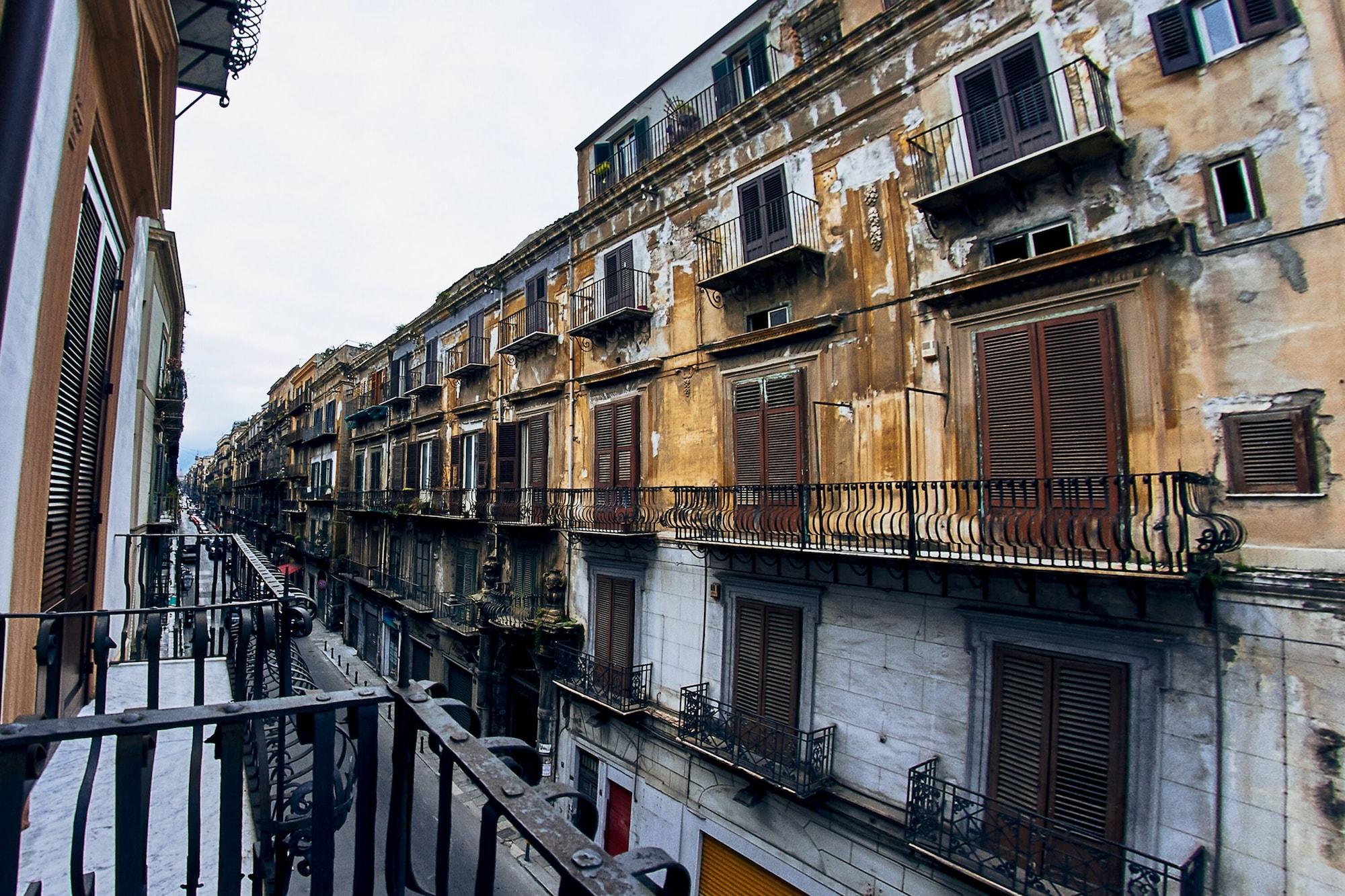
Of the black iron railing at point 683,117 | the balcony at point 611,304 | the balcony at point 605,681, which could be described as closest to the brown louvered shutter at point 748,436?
the balcony at point 611,304

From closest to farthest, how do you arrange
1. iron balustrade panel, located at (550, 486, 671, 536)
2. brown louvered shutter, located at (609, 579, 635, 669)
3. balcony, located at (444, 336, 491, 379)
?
iron balustrade panel, located at (550, 486, 671, 536), brown louvered shutter, located at (609, 579, 635, 669), balcony, located at (444, 336, 491, 379)

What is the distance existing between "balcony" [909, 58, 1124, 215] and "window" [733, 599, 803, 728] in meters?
6.56

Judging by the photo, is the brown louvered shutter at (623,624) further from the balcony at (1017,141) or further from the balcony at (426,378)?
the balcony at (426,378)

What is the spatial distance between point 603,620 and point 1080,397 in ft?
33.9

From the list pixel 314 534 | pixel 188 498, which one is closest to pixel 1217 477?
pixel 314 534

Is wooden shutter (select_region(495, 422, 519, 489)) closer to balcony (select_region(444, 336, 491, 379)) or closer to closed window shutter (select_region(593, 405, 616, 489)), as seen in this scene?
balcony (select_region(444, 336, 491, 379))

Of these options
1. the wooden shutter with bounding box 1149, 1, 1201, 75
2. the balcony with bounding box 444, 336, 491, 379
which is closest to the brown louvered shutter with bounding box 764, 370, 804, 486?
the wooden shutter with bounding box 1149, 1, 1201, 75

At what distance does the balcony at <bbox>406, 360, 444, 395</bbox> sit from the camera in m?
23.9

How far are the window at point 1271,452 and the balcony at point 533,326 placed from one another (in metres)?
14.0

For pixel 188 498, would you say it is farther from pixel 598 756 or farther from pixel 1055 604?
pixel 1055 604

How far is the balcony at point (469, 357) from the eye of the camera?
69.2 feet

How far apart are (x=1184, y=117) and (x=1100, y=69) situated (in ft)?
3.93

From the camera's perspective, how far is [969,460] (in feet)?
29.5

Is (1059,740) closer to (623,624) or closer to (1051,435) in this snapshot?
(1051,435)
